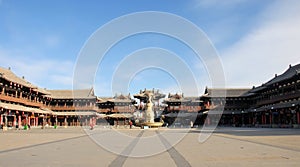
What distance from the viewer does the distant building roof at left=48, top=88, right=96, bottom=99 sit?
7900 centimetres

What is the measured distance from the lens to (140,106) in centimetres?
8088

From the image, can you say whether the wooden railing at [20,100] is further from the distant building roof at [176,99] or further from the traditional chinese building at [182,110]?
the distant building roof at [176,99]

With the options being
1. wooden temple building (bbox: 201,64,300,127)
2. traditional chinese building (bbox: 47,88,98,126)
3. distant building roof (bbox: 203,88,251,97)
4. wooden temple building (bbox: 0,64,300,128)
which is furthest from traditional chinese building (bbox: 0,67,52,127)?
distant building roof (bbox: 203,88,251,97)

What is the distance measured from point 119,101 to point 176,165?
73.2 metres

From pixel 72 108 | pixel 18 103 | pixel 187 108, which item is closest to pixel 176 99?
pixel 187 108

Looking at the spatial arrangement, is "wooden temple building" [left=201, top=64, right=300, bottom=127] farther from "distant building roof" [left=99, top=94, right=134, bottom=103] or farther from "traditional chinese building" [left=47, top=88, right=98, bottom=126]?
"traditional chinese building" [left=47, top=88, right=98, bottom=126]

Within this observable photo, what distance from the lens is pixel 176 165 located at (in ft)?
31.5

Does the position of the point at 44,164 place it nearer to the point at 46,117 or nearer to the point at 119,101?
the point at 46,117

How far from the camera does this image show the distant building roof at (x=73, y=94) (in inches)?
3110

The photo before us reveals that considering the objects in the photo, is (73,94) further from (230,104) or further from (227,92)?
(230,104)

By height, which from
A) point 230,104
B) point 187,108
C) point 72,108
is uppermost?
point 230,104

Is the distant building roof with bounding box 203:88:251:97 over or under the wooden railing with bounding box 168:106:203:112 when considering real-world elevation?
over

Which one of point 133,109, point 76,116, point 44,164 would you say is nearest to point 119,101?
point 133,109

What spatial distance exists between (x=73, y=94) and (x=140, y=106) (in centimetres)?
1921
